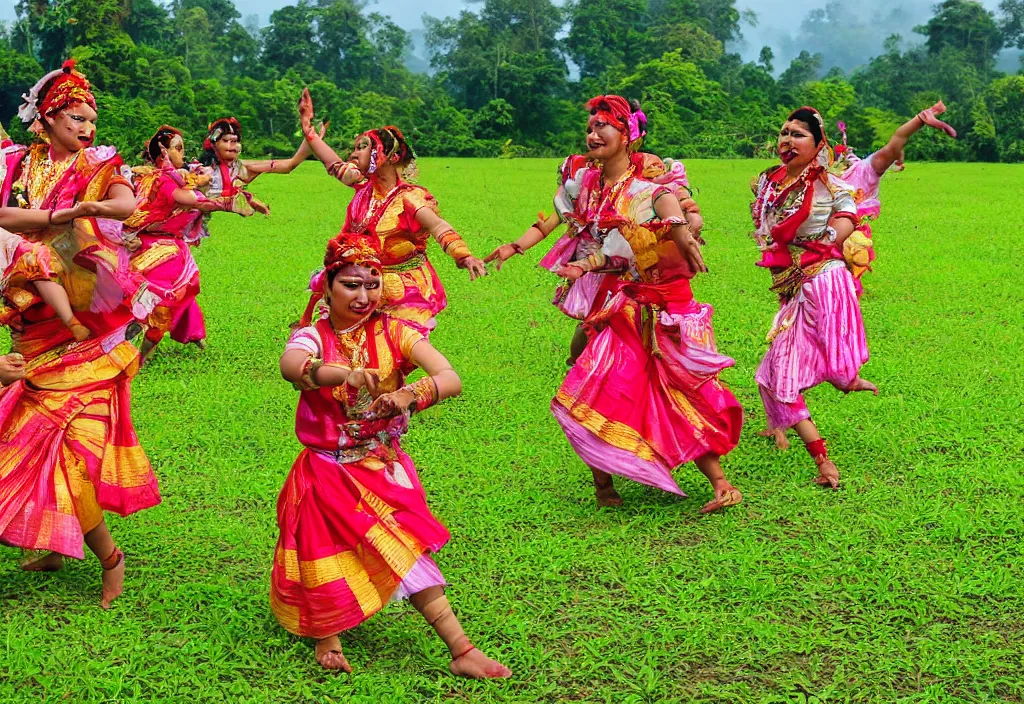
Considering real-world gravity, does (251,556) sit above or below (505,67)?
below

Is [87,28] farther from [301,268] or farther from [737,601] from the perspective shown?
[737,601]

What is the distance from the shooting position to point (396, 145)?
23.4 feet

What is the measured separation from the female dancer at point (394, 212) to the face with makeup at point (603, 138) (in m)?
1.30

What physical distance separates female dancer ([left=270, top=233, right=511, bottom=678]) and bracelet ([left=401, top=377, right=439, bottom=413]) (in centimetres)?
13

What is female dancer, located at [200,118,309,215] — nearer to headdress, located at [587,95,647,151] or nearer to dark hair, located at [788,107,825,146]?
headdress, located at [587,95,647,151]

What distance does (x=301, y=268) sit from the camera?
14.2 meters

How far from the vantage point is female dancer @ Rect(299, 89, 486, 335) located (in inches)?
279

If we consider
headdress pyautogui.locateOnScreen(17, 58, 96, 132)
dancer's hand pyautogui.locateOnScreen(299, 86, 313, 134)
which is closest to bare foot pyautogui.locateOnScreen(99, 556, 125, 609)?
headdress pyautogui.locateOnScreen(17, 58, 96, 132)

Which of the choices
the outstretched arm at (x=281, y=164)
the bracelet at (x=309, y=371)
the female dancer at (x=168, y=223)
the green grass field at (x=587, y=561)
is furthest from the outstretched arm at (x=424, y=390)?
the female dancer at (x=168, y=223)

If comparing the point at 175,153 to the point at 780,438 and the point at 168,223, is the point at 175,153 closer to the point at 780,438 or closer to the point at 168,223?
the point at 168,223

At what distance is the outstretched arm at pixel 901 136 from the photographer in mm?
6387

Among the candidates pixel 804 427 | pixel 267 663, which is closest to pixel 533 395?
pixel 804 427

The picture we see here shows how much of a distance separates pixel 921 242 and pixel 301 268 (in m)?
8.34

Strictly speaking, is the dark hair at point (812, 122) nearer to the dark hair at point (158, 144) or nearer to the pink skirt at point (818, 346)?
the pink skirt at point (818, 346)
